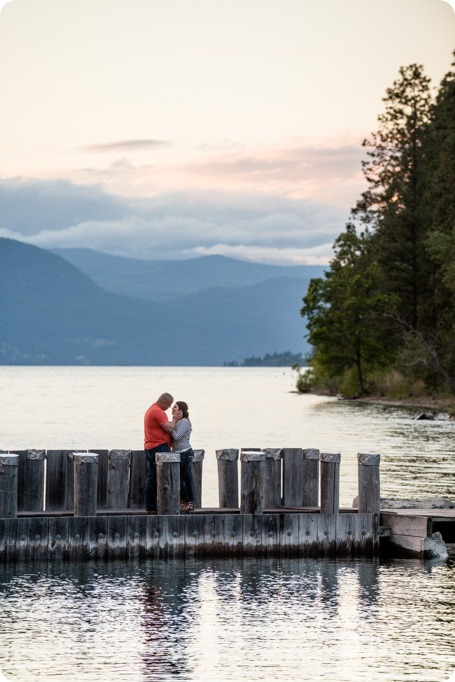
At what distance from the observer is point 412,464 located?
1780 inches

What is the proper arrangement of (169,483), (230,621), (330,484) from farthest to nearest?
(330,484) → (169,483) → (230,621)

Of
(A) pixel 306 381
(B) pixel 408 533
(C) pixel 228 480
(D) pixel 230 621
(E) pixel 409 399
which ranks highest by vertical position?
(A) pixel 306 381

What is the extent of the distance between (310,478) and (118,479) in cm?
357

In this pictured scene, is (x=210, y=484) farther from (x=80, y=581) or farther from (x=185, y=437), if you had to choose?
(x=80, y=581)

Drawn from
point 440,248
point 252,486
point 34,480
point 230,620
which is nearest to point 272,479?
point 252,486

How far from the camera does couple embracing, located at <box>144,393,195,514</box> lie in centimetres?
2303

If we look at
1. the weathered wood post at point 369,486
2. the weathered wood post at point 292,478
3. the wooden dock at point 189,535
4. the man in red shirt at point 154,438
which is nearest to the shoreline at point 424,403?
the weathered wood post at point 292,478

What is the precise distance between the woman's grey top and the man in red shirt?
9cm

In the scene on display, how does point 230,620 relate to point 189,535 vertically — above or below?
below

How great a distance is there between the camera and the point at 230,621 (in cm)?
1844

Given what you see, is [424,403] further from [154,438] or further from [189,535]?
[189,535]

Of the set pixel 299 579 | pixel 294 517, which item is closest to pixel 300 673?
pixel 299 579

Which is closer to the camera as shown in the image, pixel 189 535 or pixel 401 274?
pixel 189 535

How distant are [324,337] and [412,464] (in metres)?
69.6
